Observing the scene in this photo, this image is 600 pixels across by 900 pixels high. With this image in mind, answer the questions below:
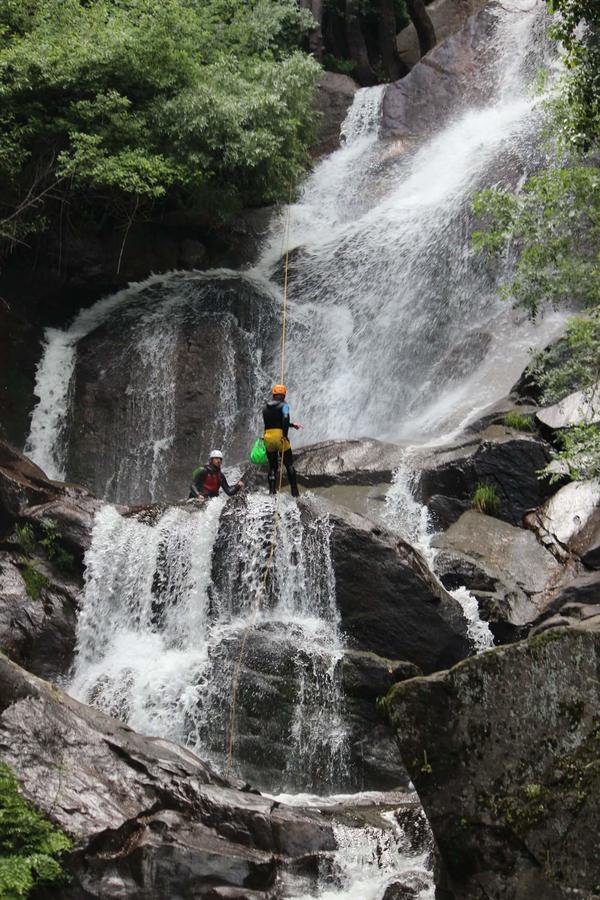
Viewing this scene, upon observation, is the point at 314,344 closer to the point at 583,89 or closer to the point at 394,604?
the point at 394,604

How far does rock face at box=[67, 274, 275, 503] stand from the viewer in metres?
18.5

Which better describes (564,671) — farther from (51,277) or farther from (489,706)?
(51,277)

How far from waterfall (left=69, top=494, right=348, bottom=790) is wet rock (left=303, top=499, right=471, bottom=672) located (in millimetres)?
240

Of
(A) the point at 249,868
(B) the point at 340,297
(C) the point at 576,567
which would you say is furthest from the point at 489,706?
(B) the point at 340,297

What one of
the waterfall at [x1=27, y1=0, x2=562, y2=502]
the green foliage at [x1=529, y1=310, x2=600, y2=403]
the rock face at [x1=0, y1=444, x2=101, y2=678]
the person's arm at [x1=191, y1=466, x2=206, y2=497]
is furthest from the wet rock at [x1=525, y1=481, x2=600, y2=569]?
the rock face at [x1=0, y1=444, x2=101, y2=678]

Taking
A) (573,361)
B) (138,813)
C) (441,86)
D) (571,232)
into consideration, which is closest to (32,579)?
(138,813)

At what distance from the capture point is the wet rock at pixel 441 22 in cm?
2895

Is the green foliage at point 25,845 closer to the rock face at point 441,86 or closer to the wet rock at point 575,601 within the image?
the wet rock at point 575,601

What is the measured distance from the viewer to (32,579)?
1275 centimetres

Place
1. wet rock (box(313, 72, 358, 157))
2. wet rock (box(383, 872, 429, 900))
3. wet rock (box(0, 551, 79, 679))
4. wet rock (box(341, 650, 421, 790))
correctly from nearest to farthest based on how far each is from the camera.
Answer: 1. wet rock (box(383, 872, 429, 900))
2. wet rock (box(341, 650, 421, 790))
3. wet rock (box(0, 551, 79, 679))
4. wet rock (box(313, 72, 358, 157))

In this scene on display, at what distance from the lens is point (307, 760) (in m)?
10.5

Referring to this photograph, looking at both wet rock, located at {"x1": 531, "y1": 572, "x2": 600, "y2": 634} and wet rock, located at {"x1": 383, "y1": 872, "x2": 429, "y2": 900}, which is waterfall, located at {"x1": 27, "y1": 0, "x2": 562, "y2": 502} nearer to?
wet rock, located at {"x1": 531, "y1": 572, "x2": 600, "y2": 634}

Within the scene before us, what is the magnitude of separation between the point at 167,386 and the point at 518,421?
7.54 meters

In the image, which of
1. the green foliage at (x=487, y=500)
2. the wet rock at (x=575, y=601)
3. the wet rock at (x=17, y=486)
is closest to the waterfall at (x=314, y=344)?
the green foliage at (x=487, y=500)
